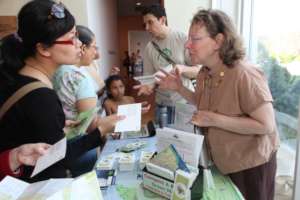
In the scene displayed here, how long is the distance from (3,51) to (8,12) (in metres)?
1.92

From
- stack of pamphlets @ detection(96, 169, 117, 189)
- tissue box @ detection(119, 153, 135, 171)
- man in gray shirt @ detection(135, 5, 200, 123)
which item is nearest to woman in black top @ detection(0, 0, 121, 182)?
stack of pamphlets @ detection(96, 169, 117, 189)

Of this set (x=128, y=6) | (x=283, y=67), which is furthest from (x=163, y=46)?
(x=128, y=6)

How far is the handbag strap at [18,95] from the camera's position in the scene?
103cm

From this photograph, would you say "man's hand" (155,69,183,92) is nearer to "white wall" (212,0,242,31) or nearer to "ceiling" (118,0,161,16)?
"white wall" (212,0,242,31)

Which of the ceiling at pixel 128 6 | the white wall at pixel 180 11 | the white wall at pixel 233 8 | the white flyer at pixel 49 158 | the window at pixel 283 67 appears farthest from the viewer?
the ceiling at pixel 128 6

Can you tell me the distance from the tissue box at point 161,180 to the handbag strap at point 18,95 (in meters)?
0.52

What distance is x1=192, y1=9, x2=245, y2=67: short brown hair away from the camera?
4.29ft

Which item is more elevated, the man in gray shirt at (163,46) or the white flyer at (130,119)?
the man in gray shirt at (163,46)

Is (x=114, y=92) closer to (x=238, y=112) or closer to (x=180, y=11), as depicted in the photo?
(x=180, y=11)

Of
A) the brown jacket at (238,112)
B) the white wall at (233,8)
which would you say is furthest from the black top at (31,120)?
the white wall at (233,8)

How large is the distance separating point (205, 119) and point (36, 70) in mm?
727

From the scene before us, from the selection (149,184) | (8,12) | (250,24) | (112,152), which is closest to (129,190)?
(149,184)

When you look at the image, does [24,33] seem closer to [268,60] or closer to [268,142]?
[268,142]

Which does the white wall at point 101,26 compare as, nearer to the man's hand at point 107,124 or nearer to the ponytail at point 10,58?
the man's hand at point 107,124
